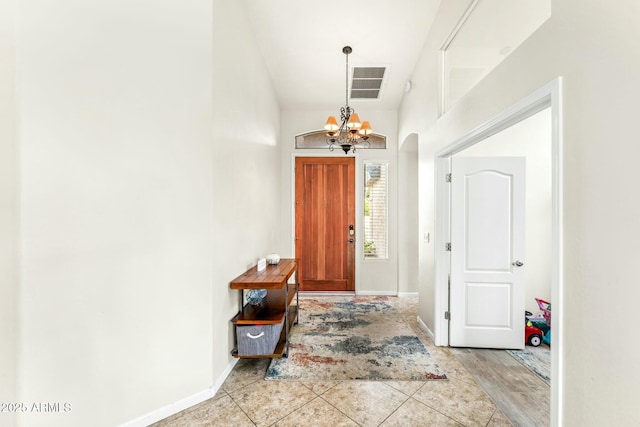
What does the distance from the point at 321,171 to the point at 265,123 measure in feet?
5.02

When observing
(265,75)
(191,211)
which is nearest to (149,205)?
(191,211)

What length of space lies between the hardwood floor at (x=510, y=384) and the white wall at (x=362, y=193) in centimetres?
217

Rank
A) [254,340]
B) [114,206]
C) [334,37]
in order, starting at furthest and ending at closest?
1. [334,37]
2. [254,340]
3. [114,206]

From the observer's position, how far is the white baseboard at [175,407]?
5.89 ft

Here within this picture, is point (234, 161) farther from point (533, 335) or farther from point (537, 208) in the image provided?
point (537, 208)

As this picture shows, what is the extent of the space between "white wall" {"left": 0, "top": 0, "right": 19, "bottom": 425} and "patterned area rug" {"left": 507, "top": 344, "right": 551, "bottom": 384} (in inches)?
143

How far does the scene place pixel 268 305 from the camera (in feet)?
9.54

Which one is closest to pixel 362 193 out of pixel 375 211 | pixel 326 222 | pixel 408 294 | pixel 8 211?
pixel 375 211

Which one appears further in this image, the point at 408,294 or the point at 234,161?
the point at 408,294

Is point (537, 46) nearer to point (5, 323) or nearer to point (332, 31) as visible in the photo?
point (332, 31)

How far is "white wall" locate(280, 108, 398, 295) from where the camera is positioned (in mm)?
4949

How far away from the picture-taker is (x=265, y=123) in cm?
379

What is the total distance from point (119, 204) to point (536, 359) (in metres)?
3.78

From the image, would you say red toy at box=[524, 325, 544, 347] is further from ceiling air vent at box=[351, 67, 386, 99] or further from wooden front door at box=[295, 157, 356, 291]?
ceiling air vent at box=[351, 67, 386, 99]
